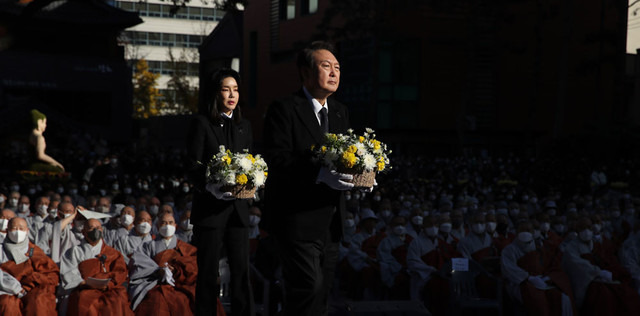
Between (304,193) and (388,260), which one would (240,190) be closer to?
(304,193)

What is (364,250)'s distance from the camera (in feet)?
43.1

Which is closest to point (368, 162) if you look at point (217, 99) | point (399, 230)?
point (217, 99)

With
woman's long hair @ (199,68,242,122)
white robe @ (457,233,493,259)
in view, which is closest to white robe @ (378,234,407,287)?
white robe @ (457,233,493,259)

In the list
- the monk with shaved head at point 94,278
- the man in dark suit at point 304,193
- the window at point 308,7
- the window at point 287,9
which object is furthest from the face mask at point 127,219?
the window at point 287,9

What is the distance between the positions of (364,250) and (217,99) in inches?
312

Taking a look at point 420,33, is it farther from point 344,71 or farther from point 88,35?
point 88,35

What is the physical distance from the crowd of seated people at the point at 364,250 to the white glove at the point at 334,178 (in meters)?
0.56

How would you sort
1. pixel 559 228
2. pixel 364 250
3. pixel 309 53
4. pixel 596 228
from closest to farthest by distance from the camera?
1. pixel 309 53
2. pixel 596 228
3. pixel 364 250
4. pixel 559 228

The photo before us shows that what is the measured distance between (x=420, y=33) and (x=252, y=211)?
23.1 m

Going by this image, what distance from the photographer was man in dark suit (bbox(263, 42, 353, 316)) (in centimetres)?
432

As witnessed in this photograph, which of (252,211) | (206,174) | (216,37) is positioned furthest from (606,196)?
(216,37)

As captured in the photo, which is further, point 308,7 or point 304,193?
point 308,7

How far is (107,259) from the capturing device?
355 inches

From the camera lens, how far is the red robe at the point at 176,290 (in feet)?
28.8
